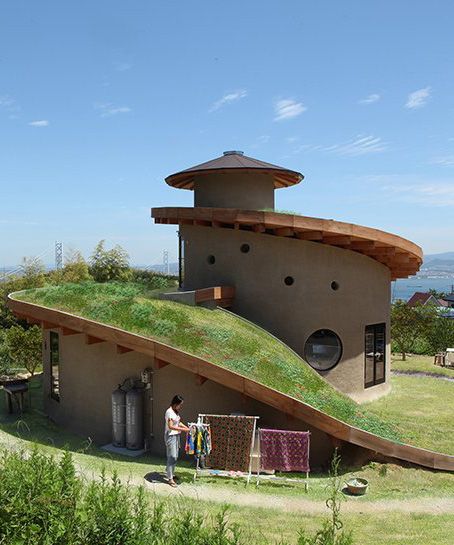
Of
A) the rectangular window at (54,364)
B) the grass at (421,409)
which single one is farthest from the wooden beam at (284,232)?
the rectangular window at (54,364)

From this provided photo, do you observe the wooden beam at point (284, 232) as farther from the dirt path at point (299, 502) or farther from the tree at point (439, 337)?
the tree at point (439, 337)

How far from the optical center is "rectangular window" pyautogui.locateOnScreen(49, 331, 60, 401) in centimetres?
1474

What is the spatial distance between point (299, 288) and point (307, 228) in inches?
78.0

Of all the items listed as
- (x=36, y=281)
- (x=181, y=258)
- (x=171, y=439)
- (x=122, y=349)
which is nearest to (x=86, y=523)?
(x=171, y=439)

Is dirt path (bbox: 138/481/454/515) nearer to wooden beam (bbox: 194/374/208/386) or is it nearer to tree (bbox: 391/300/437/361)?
wooden beam (bbox: 194/374/208/386)

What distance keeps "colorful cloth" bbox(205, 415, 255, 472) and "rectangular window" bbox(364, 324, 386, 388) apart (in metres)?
6.59

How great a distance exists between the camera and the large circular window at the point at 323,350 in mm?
14734

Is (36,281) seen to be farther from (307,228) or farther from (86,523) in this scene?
(86,523)

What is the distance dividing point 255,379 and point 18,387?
8759mm

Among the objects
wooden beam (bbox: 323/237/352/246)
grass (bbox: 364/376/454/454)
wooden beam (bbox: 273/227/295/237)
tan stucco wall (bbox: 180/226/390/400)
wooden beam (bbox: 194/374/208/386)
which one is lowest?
grass (bbox: 364/376/454/454)

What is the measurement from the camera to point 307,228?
13.6 meters

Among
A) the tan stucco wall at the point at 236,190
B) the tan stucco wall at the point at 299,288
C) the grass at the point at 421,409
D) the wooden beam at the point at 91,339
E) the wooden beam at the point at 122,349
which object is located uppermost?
the tan stucco wall at the point at 236,190

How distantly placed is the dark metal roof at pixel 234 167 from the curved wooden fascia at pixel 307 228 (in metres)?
1.68

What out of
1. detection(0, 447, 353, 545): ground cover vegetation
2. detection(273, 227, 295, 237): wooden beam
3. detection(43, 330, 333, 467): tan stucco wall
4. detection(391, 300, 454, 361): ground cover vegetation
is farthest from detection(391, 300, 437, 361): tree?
detection(0, 447, 353, 545): ground cover vegetation
